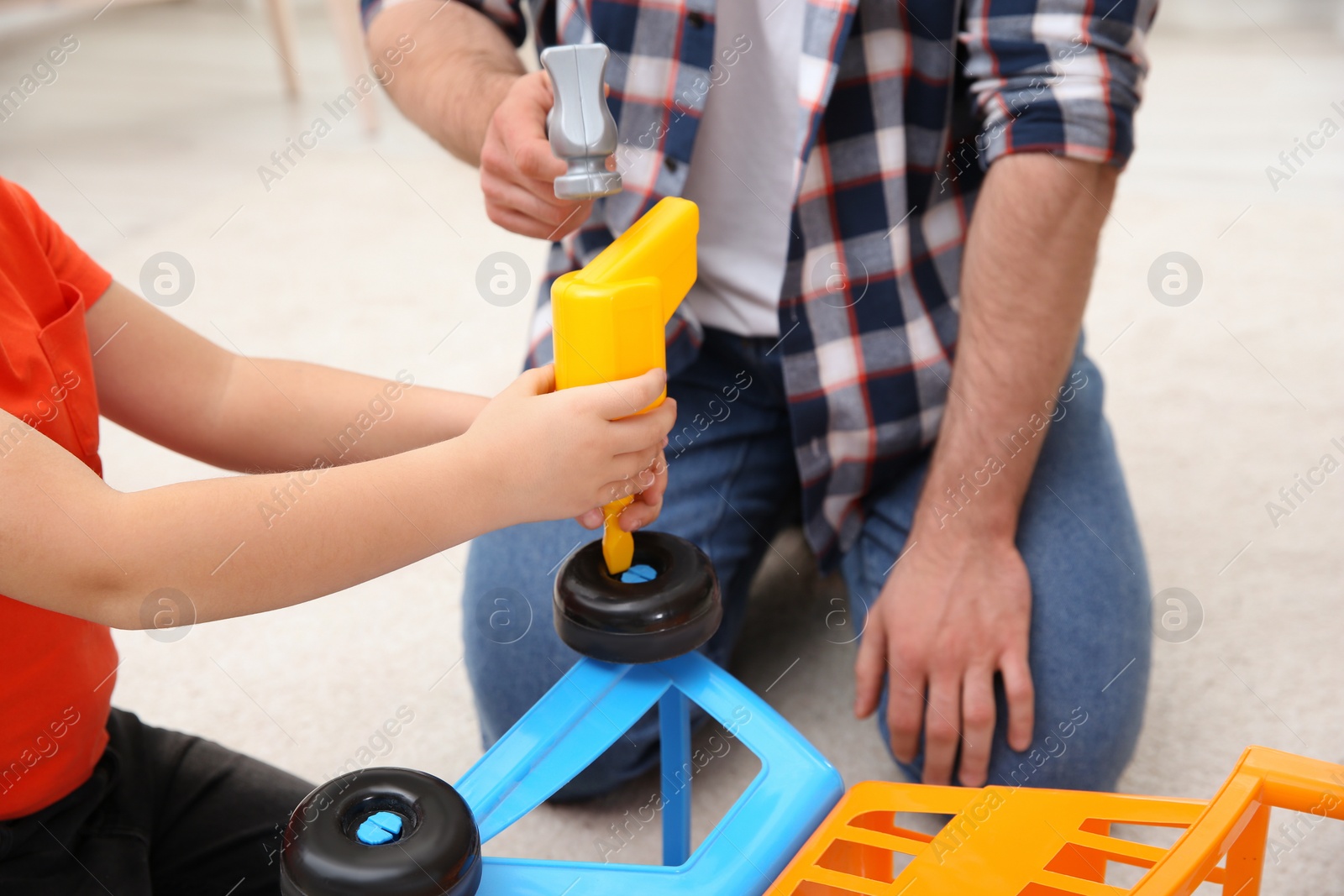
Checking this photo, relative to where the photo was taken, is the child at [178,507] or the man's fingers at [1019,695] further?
the man's fingers at [1019,695]

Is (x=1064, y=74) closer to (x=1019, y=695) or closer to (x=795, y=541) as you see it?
(x=1019, y=695)

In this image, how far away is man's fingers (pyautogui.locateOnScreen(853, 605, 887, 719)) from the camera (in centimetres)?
82

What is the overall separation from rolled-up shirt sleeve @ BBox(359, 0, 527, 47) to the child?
0.35 meters

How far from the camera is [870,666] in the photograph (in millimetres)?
825

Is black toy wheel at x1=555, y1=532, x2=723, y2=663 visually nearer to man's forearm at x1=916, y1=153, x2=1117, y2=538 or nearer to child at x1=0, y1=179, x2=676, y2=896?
child at x1=0, y1=179, x2=676, y2=896

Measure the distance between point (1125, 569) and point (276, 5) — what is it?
7.82 feet

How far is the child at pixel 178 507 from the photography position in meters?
0.49

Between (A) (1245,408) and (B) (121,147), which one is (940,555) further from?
(B) (121,147)

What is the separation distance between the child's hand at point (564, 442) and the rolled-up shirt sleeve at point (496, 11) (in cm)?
49

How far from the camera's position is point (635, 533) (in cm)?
61

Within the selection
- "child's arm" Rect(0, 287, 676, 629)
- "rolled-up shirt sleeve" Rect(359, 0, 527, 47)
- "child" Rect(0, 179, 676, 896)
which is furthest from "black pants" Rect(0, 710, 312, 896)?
"rolled-up shirt sleeve" Rect(359, 0, 527, 47)

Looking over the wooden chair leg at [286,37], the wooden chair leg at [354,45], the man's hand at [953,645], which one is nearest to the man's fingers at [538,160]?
the man's hand at [953,645]

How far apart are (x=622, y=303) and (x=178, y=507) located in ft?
0.68

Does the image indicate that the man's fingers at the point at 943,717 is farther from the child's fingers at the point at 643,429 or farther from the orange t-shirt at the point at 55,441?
the orange t-shirt at the point at 55,441
